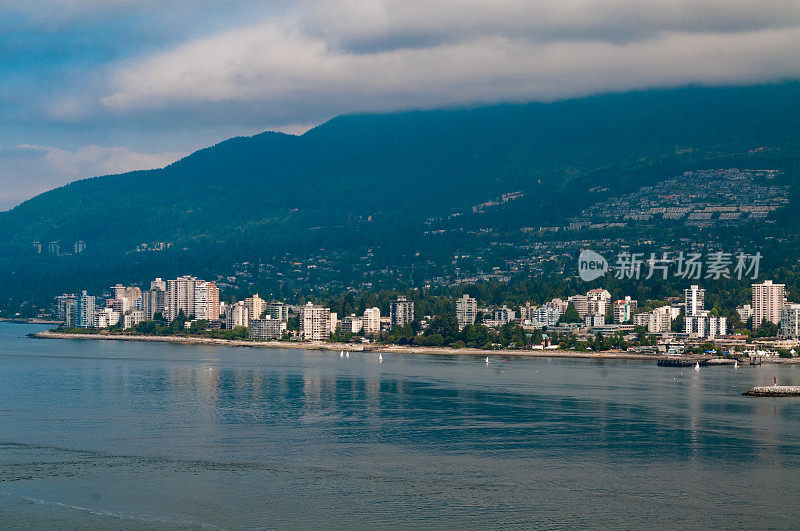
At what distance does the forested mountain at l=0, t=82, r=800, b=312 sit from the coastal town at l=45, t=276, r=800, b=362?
39.3m

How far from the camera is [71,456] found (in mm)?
23906

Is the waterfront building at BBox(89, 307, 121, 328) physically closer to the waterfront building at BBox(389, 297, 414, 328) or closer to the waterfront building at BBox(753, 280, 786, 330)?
the waterfront building at BBox(389, 297, 414, 328)

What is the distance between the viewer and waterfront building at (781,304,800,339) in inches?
3063

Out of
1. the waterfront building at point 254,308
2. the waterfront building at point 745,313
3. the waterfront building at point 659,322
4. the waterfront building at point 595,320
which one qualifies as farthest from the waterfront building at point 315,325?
the waterfront building at point 745,313

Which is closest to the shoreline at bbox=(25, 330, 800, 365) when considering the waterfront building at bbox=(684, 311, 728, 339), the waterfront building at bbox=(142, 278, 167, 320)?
the waterfront building at bbox=(684, 311, 728, 339)

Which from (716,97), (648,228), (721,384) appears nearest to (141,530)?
(721,384)

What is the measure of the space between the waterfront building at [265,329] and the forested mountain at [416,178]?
54734 millimetres

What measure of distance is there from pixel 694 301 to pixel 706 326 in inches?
221

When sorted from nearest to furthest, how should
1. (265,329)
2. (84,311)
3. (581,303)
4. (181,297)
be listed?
(265,329) < (581,303) < (181,297) < (84,311)

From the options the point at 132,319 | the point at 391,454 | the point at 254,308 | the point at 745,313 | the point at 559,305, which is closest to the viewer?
the point at 391,454

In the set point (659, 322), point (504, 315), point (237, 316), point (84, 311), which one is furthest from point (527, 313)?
point (84, 311)

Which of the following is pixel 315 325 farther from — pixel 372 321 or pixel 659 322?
pixel 659 322

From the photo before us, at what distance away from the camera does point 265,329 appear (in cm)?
9306

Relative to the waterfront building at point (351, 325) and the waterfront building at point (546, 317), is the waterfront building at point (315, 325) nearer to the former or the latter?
the waterfront building at point (351, 325)
